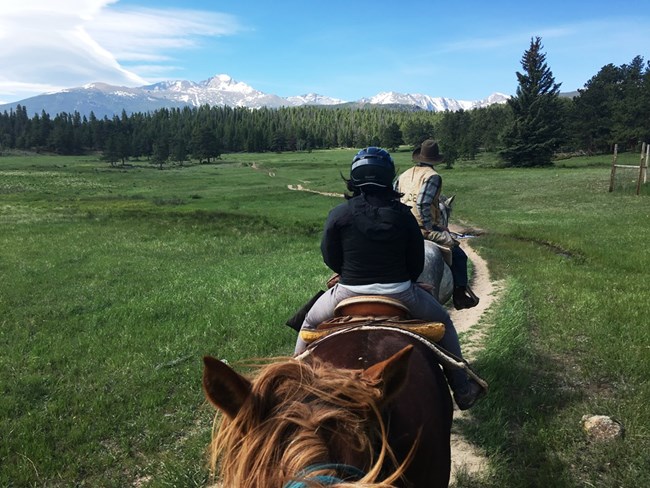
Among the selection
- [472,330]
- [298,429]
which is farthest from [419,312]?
[472,330]

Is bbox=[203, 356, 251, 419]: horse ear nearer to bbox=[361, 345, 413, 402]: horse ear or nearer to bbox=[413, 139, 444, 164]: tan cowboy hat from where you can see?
bbox=[361, 345, 413, 402]: horse ear

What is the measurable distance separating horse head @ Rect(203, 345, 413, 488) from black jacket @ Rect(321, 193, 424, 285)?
196 cm

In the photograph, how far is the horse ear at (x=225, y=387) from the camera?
1.89 m

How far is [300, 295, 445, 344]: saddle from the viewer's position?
3584 mm

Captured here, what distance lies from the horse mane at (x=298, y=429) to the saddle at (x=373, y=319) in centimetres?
146

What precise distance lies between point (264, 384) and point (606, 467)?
481 centimetres

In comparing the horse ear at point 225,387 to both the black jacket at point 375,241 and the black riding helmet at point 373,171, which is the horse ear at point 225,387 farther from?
the black riding helmet at point 373,171

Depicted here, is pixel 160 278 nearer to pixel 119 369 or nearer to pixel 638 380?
pixel 119 369

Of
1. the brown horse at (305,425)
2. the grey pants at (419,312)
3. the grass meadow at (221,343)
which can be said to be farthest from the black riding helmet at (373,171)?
the brown horse at (305,425)

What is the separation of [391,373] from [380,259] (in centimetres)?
201

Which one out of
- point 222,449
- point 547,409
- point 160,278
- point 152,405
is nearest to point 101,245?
point 160,278

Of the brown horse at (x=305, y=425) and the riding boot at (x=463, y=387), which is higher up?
the brown horse at (x=305, y=425)

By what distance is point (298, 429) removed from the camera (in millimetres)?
1863

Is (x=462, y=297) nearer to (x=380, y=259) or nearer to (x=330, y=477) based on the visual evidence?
(x=380, y=259)
